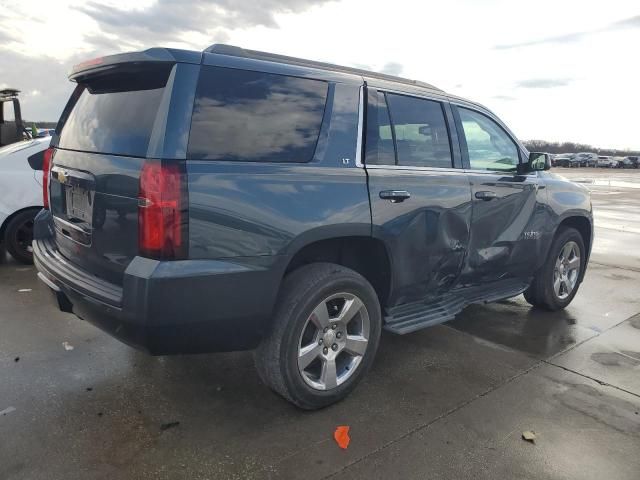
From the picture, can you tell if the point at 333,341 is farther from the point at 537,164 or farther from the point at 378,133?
the point at 537,164

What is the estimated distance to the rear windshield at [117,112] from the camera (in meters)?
2.64

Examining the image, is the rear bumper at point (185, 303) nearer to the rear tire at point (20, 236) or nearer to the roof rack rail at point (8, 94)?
the rear tire at point (20, 236)

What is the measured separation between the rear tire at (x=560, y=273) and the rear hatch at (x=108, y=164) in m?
3.79

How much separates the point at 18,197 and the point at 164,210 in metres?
4.46

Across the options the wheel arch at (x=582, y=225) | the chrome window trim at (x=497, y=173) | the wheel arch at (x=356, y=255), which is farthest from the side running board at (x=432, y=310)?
the wheel arch at (x=582, y=225)

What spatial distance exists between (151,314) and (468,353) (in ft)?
8.47

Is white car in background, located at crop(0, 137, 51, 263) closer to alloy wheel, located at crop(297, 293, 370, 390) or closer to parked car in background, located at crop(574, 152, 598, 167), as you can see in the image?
alloy wheel, located at crop(297, 293, 370, 390)

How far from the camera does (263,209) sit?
2652 millimetres

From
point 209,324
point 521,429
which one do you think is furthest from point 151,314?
point 521,429

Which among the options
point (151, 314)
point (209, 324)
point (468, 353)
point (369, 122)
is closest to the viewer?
point (151, 314)

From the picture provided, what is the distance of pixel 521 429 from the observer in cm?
300

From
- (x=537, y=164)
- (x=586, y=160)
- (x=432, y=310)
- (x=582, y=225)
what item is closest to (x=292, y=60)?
(x=432, y=310)

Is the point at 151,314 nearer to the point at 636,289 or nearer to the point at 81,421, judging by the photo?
the point at 81,421

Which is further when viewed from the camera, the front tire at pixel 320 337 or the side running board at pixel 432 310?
the side running board at pixel 432 310
